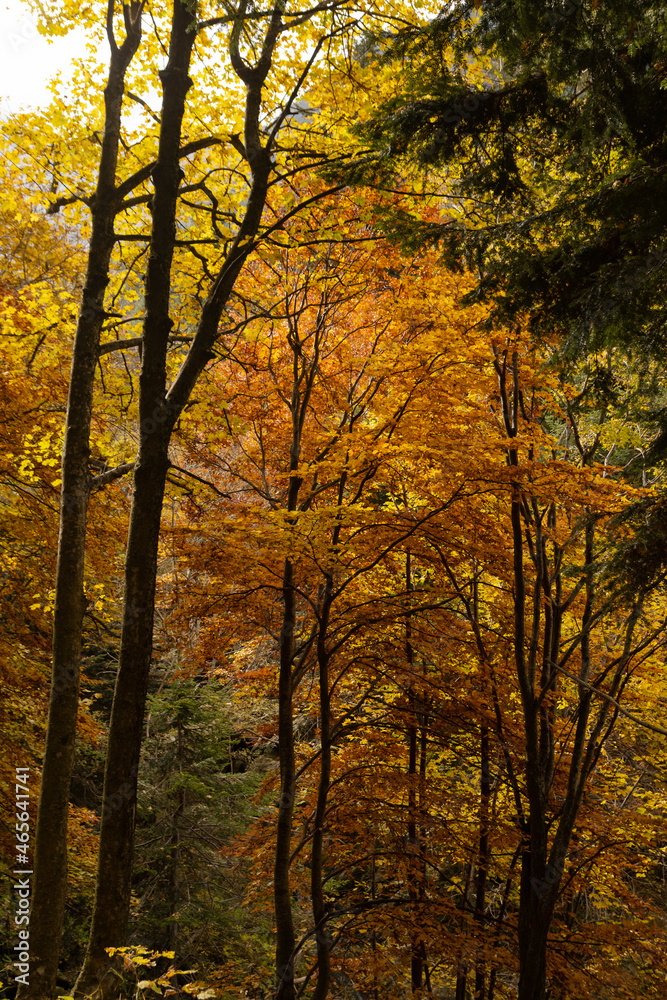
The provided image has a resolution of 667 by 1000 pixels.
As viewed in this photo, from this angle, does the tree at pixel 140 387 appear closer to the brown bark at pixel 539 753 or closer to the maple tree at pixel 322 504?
the maple tree at pixel 322 504

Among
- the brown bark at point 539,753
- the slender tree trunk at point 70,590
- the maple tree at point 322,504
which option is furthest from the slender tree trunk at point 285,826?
the brown bark at point 539,753

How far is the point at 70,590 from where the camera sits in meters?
4.66

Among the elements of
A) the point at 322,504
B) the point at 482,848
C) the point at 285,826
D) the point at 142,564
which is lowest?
the point at 482,848

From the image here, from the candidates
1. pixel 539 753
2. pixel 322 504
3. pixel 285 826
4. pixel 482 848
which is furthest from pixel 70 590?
pixel 482 848

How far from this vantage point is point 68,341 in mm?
9578

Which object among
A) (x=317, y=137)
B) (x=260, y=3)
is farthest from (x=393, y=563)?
(x=260, y=3)

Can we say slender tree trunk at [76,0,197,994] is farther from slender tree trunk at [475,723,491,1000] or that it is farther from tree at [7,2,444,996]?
slender tree trunk at [475,723,491,1000]

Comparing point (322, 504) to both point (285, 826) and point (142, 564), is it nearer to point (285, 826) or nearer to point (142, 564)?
point (285, 826)

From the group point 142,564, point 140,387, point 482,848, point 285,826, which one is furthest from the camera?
point 482,848

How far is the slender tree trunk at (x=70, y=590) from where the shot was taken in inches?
165

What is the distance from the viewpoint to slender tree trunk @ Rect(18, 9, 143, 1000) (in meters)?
4.20

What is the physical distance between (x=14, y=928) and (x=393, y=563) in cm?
645

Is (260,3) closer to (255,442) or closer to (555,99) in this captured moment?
(555,99)

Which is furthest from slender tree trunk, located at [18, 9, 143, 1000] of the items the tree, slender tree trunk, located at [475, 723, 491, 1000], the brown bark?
slender tree trunk, located at [475, 723, 491, 1000]
